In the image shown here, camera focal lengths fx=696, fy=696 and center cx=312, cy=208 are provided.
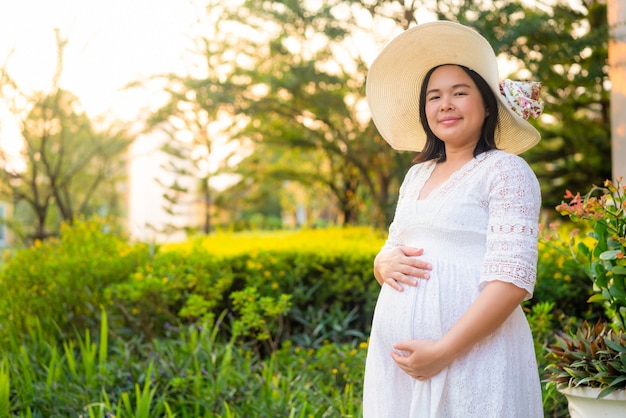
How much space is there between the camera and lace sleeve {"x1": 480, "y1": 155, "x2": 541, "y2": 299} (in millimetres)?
1709

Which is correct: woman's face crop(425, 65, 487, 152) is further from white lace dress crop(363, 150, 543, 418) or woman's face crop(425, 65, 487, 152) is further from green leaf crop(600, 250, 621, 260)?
green leaf crop(600, 250, 621, 260)

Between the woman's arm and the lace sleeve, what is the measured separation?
0.03 meters

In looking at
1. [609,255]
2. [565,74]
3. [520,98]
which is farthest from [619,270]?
[565,74]

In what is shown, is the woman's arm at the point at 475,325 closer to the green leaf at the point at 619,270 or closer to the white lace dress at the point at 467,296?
the white lace dress at the point at 467,296

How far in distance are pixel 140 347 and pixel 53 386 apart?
2.35 feet

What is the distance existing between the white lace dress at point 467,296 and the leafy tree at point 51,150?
680 centimetres

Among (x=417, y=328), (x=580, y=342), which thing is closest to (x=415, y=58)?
(x=417, y=328)

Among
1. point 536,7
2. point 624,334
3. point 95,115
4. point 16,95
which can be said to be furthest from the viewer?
point 95,115

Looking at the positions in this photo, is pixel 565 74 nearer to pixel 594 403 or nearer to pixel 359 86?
pixel 359 86

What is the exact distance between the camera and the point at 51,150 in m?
10.6

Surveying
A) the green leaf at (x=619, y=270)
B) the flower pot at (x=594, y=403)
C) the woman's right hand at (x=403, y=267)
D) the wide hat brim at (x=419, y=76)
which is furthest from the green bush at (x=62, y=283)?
the green leaf at (x=619, y=270)

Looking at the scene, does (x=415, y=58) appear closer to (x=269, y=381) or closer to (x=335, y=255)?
(x=269, y=381)

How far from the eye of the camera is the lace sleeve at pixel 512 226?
5.61 ft

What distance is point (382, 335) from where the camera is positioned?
6.39 ft
